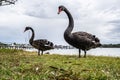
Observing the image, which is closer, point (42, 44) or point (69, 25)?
point (69, 25)

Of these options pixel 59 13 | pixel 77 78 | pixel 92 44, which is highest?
pixel 59 13

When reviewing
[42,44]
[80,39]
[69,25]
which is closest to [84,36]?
[80,39]

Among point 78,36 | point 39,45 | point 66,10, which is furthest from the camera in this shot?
point 39,45

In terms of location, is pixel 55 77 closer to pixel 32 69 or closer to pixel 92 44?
pixel 32 69

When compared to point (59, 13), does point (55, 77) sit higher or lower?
lower

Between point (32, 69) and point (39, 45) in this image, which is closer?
point (32, 69)

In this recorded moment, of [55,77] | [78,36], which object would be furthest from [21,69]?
[78,36]

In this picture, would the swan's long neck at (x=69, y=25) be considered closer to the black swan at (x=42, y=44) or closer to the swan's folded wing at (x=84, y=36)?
the swan's folded wing at (x=84, y=36)

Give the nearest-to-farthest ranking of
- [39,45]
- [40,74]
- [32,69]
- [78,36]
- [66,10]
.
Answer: [40,74] < [32,69] < [78,36] < [66,10] < [39,45]

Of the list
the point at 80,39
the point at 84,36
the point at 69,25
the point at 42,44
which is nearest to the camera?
the point at 80,39

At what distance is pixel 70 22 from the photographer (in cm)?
2503

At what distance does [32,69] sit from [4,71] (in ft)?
4.50


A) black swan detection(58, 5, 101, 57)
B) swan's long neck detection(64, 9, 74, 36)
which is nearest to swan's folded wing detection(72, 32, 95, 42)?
black swan detection(58, 5, 101, 57)

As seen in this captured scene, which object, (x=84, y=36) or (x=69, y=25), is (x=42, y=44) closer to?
(x=69, y=25)
